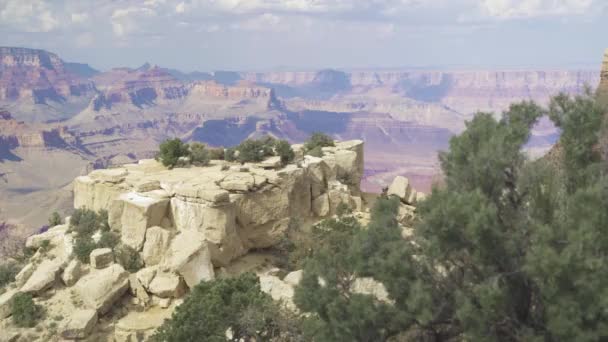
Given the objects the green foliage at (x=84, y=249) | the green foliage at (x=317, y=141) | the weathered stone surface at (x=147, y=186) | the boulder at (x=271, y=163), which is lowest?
the green foliage at (x=84, y=249)

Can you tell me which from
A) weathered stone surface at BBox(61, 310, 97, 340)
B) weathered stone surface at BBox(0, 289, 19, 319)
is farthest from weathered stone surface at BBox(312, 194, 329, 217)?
weathered stone surface at BBox(0, 289, 19, 319)

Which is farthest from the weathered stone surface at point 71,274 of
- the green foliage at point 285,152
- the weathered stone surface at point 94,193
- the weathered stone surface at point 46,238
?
the green foliage at point 285,152

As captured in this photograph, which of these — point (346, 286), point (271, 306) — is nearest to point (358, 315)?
point (346, 286)

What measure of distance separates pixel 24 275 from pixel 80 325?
25.5 feet

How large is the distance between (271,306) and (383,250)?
5711 millimetres

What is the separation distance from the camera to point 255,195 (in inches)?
1089

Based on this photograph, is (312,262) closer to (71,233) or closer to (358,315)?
(358,315)

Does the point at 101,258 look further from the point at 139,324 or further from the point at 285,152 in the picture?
the point at 285,152

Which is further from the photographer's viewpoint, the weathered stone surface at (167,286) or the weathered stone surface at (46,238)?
the weathered stone surface at (46,238)

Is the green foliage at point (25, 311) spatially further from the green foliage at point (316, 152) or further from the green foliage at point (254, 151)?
the green foliage at point (316, 152)

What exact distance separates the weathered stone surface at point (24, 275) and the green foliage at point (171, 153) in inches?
360

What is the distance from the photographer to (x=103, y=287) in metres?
23.3

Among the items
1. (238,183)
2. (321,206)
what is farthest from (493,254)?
(321,206)

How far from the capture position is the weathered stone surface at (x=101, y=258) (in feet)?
82.5
